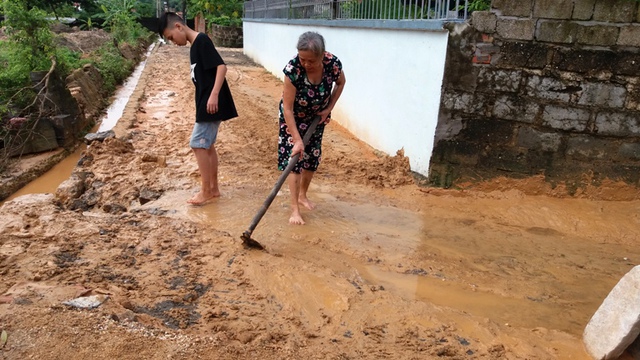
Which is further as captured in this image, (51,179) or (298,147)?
(51,179)

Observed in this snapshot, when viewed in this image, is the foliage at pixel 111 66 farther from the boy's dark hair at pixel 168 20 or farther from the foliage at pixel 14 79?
the boy's dark hair at pixel 168 20

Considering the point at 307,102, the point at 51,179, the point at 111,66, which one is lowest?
the point at 51,179

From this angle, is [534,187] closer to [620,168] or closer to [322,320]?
[620,168]

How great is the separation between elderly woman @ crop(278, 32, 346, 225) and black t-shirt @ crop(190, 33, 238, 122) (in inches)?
20.5

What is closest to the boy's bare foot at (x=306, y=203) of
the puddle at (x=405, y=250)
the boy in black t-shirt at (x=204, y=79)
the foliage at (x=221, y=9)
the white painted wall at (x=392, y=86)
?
the puddle at (x=405, y=250)

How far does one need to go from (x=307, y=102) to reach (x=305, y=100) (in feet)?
0.08

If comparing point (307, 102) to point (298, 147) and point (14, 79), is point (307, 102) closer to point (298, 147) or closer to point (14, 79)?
point (298, 147)

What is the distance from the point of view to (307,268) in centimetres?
315

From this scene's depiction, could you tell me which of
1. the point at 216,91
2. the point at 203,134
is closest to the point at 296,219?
the point at 203,134

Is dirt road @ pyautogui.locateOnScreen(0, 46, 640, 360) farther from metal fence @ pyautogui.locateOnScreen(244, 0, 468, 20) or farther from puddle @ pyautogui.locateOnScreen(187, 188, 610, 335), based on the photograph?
metal fence @ pyautogui.locateOnScreen(244, 0, 468, 20)

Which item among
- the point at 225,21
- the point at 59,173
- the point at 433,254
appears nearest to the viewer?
the point at 433,254

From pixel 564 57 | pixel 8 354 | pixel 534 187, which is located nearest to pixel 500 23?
pixel 564 57

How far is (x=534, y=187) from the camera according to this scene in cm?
466

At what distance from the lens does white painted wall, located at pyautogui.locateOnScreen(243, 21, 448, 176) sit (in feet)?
15.5
